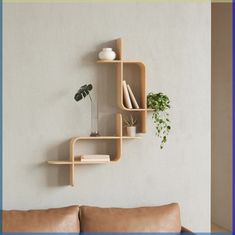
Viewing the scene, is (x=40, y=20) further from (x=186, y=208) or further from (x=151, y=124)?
(x=186, y=208)

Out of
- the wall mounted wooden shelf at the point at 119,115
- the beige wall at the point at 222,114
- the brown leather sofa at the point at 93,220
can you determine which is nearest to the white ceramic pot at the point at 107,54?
the wall mounted wooden shelf at the point at 119,115

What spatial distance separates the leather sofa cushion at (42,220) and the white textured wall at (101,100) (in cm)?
19

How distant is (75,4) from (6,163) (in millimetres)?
1218

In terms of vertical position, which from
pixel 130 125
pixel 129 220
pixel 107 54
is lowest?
pixel 129 220

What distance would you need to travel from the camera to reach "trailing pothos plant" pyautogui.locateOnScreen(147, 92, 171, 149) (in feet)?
12.6

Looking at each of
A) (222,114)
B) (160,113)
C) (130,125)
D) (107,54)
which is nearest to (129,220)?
(130,125)

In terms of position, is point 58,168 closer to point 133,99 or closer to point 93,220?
point 93,220

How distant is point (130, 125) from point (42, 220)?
92cm

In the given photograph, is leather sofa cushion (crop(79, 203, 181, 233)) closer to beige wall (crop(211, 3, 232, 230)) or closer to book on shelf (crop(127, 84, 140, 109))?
book on shelf (crop(127, 84, 140, 109))

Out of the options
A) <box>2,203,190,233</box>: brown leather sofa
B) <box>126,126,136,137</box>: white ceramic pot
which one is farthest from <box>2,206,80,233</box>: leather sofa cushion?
<box>126,126,136,137</box>: white ceramic pot

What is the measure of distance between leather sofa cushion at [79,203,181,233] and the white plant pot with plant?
53 centimetres

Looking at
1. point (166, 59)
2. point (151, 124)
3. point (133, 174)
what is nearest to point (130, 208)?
point (133, 174)

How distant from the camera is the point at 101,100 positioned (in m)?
3.88

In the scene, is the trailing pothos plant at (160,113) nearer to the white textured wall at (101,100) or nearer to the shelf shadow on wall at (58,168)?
the white textured wall at (101,100)
